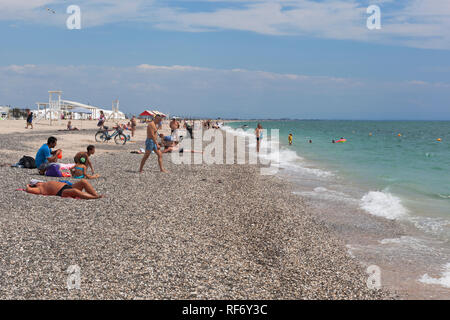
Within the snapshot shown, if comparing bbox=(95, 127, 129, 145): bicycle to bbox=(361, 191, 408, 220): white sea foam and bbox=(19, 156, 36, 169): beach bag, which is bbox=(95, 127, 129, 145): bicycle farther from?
bbox=(361, 191, 408, 220): white sea foam

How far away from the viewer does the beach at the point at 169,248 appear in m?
4.49

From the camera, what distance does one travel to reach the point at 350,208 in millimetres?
10070

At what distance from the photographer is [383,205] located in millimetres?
10641

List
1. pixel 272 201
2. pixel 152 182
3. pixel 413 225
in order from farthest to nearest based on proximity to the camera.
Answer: pixel 152 182 < pixel 272 201 < pixel 413 225

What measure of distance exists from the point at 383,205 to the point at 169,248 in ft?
23.1

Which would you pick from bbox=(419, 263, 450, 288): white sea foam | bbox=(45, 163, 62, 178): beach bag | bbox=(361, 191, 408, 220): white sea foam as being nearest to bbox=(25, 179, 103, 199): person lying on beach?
bbox=(45, 163, 62, 178): beach bag

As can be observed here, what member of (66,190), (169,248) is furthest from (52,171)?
(169,248)

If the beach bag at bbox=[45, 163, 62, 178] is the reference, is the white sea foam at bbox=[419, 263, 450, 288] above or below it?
below

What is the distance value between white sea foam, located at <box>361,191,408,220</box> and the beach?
1.79m

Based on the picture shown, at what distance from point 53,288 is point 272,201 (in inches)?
256

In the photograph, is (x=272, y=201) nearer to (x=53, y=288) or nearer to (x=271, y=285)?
(x=271, y=285)

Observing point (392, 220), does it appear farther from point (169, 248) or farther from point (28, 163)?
point (28, 163)

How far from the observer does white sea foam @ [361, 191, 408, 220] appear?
9.66 meters
